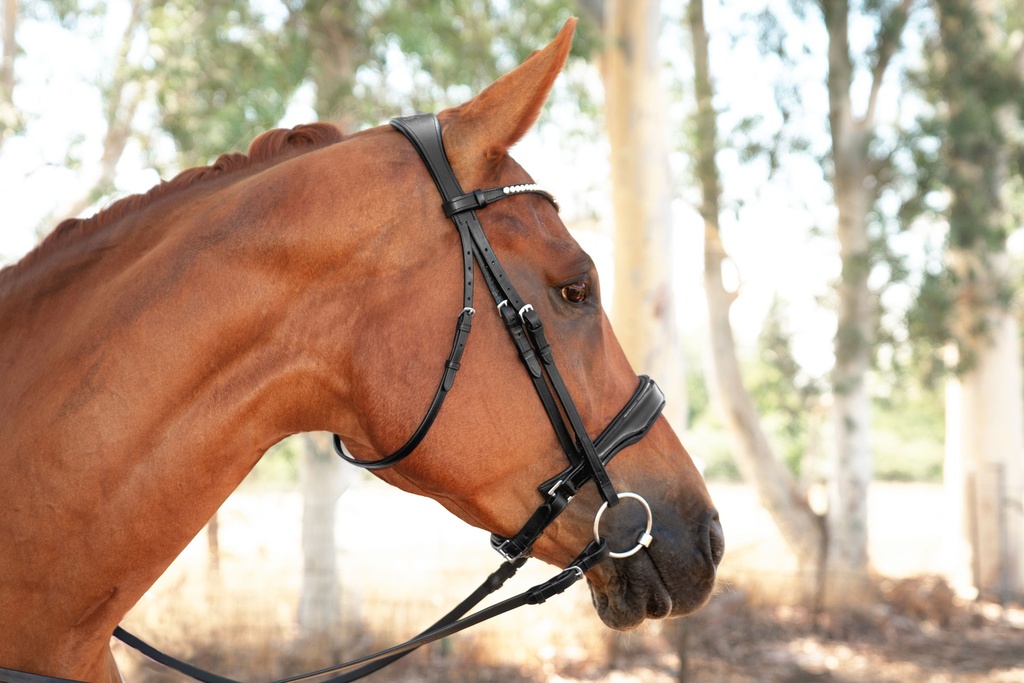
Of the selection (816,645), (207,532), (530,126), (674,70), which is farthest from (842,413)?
(530,126)

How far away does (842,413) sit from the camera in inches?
409

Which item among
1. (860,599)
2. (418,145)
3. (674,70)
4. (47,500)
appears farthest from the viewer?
(674,70)

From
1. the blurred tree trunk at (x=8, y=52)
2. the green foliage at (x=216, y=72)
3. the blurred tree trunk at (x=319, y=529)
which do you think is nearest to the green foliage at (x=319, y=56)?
the green foliage at (x=216, y=72)

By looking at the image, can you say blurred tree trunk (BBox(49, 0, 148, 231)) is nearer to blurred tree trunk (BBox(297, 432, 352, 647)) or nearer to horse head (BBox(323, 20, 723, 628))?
blurred tree trunk (BBox(297, 432, 352, 647))

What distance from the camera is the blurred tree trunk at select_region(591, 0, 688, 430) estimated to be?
718 centimetres

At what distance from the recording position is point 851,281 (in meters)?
10.4

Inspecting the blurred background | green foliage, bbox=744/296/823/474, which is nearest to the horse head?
the blurred background

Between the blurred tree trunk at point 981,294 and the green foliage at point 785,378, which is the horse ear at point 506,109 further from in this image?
the green foliage at point 785,378

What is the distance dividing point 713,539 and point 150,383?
1.25 meters

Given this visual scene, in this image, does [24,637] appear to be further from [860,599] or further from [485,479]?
[860,599]

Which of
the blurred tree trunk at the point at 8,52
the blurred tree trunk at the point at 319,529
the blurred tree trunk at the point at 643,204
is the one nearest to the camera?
the blurred tree trunk at the point at 643,204

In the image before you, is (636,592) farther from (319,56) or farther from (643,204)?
(319,56)

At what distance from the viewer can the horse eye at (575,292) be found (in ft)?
5.89

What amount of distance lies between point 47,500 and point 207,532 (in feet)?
28.2
